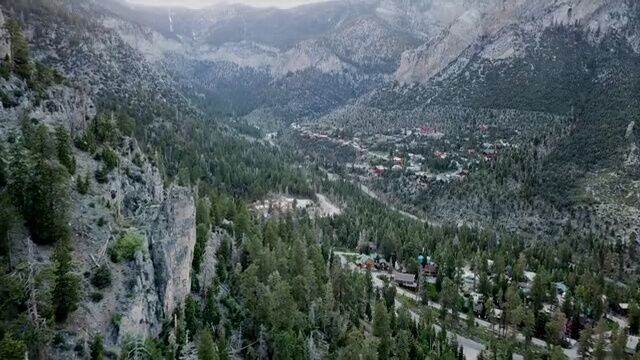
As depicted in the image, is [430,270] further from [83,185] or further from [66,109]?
[83,185]

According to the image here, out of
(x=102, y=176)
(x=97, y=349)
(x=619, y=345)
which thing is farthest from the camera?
(x=619, y=345)

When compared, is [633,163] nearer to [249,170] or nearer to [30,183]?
[249,170]

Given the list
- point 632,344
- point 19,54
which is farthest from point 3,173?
point 632,344

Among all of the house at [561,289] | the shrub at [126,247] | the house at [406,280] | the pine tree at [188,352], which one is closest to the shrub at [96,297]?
the shrub at [126,247]

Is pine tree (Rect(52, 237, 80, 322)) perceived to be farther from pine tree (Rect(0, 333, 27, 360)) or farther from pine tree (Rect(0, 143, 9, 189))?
pine tree (Rect(0, 143, 9, 189))

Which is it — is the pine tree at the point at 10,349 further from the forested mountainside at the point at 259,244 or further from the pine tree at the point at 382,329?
the pine tree at the point at 382,329

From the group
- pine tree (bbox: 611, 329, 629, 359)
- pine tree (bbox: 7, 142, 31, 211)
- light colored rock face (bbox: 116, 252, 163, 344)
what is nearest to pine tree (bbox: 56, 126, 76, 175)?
pine tree (bbox: 7, 142, 31, 211)
